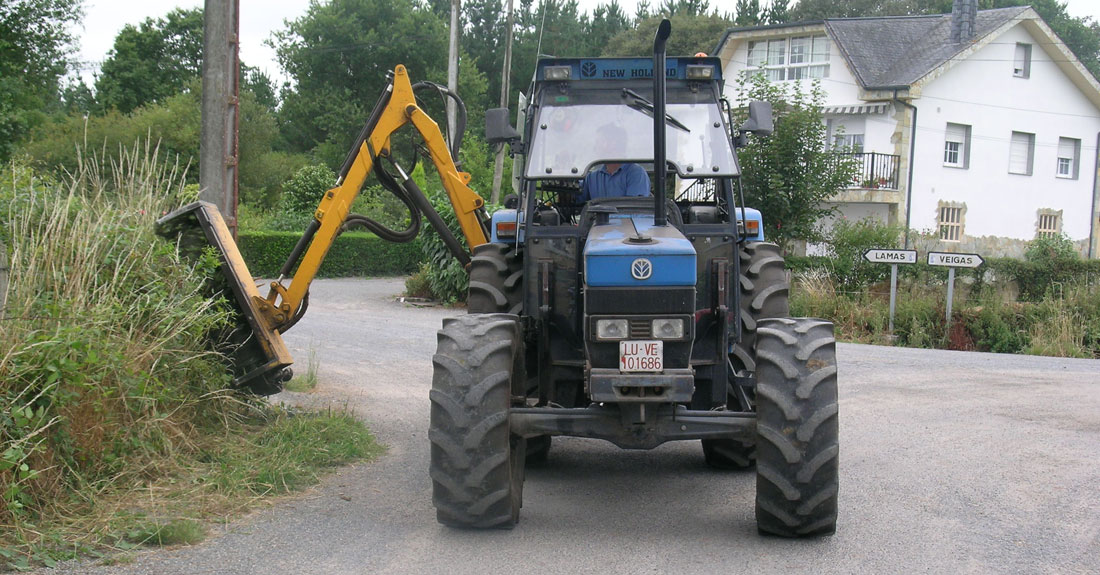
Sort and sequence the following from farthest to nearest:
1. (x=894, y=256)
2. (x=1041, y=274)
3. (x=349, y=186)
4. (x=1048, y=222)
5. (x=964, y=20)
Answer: (x=1048, y=222) → (x=964, y=20) → (x=1041, y=274) → (x=894, y=256) → (x=349, y=186)

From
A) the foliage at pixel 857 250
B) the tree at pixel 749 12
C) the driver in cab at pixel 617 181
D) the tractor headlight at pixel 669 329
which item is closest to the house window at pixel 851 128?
the foliage at pixel 857 250

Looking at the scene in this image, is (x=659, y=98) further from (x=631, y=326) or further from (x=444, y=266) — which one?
(x=444, y=266)

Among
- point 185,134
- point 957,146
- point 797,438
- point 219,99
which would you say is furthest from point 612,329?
point 957,146

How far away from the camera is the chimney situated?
107ft

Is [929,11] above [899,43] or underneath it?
above

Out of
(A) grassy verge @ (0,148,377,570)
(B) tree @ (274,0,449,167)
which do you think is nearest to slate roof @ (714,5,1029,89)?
(B) tree @ (274,0,449,167)

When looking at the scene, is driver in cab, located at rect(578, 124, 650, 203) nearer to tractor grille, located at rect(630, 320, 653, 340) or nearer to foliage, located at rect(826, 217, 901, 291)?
tractor grille, located at rect(630, 320, 653, 340)

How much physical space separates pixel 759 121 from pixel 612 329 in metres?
2.43

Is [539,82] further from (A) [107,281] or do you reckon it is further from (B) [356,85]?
(B) [356,85]

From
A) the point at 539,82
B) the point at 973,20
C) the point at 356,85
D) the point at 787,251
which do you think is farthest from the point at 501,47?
the point at 539,82

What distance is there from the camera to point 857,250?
800 inches

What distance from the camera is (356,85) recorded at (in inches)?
2041

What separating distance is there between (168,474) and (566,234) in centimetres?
281

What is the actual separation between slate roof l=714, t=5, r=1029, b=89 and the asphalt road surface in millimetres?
22922
